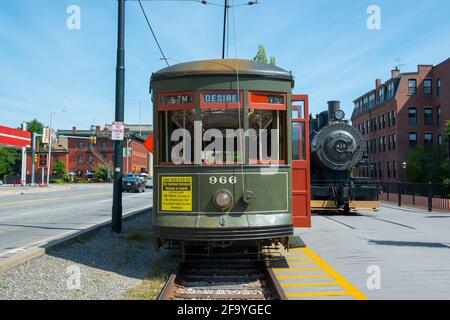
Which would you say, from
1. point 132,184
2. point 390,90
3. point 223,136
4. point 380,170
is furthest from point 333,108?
point 380,170

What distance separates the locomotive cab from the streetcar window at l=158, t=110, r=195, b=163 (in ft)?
0.05

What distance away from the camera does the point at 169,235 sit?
253 inches

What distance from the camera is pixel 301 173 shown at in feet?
24.6

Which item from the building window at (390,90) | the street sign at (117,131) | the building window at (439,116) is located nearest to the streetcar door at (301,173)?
the street sign at (117,131)

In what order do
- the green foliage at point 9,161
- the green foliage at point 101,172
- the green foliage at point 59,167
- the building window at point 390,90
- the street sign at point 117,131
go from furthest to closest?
the green foliage at point 9,161, the green foliage at point 59,167, the green foliage at point 101,172, the building window at point 390,90, the street sign at point 117,131

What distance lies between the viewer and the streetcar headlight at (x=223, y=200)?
20.7 feet

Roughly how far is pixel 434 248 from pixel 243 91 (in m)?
5.47

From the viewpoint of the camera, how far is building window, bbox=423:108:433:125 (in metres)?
45.9

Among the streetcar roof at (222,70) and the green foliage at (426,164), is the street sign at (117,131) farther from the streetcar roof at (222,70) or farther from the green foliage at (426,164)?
the green foliage at (426,164)

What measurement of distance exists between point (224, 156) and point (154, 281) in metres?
2.11

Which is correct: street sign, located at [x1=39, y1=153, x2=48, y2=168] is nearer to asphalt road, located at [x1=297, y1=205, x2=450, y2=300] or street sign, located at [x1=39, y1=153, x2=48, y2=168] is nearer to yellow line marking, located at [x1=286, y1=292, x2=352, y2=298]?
asphalt road, located at [x1=297, y1=205, x2=450, y2=300]

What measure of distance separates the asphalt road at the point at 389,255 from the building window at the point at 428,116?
115 feet

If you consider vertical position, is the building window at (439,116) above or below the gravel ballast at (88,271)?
above
